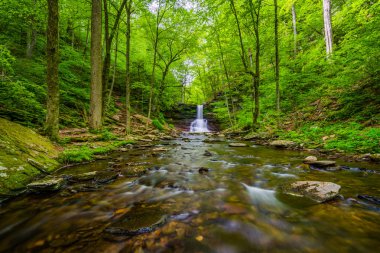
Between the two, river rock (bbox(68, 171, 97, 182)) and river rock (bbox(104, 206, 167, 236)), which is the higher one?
river rock (bbox(68, 171, 97, 182))

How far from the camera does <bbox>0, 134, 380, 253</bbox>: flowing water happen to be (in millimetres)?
1742

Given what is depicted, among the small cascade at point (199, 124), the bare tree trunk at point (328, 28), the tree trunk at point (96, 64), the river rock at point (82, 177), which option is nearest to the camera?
the river rock at point (82, 177)

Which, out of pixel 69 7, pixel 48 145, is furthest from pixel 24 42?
pixel 48 145

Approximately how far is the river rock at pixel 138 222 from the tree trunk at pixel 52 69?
428 cm

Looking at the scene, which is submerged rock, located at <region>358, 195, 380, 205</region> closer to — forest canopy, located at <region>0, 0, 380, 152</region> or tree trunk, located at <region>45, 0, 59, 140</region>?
forest canopy, located at <region>0, 0, 380, 152</region>

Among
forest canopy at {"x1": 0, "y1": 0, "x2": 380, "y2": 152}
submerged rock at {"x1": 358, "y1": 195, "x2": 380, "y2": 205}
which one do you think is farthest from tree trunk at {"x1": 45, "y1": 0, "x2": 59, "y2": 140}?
submerged rock at {"x1": 358, "y1": 195, "x2": 380, "y2": 205}

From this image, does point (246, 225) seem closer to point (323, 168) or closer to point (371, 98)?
point (323, 168)

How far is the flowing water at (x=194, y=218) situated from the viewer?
1.74 meters

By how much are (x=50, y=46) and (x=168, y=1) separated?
10563 mm

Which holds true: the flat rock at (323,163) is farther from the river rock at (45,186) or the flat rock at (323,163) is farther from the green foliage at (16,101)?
the green foliage at (16,101)

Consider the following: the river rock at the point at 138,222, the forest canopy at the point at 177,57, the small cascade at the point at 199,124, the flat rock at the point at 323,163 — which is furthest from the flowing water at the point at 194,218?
the small cascade at the point at 199,124

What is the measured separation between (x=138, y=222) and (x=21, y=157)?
288 centimetres

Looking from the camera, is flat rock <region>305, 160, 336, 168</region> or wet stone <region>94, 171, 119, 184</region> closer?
wet stone <region>94, 171, 119, 184</region>

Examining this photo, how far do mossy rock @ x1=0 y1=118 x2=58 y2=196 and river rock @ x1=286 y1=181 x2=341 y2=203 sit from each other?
425 centimetres
